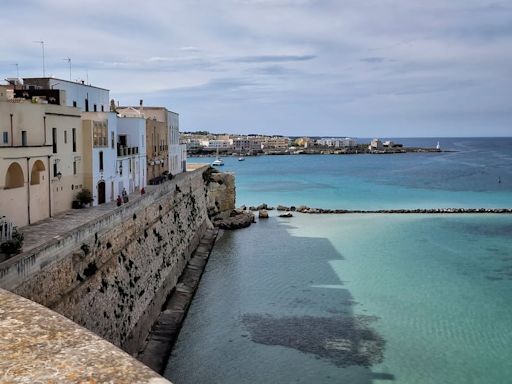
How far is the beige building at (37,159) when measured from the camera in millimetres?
15297

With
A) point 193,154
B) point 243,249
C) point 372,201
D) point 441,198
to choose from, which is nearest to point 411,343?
point 243,249

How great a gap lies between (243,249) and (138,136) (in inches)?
342

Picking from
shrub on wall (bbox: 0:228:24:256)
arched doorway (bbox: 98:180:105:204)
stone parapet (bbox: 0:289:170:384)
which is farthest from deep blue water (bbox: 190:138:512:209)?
stone parapet (bbox: 0:289:170:384)

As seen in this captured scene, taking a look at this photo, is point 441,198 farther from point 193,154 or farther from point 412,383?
point 193,154

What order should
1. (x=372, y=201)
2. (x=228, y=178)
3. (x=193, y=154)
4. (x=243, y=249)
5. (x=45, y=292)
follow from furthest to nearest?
(x=193, y=154) < (x=372, y=201) < (x=228, y=178) < (x=243, y=249) < (x=45, y=292)

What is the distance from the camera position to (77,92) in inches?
986

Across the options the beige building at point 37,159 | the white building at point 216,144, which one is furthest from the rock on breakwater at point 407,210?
the white building at point 216,144

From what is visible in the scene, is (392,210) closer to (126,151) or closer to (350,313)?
(126,151)

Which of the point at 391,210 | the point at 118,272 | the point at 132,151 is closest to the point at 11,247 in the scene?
the point at 118,272

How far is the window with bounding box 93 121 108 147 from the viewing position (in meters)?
21.7

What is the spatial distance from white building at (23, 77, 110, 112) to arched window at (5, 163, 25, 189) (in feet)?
23.6

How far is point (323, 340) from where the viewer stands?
17859mm

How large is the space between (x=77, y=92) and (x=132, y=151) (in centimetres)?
392

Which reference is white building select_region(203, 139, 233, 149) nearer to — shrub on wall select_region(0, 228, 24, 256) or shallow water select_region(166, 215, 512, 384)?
shallow water select_region(166, 215, 512, 384)
